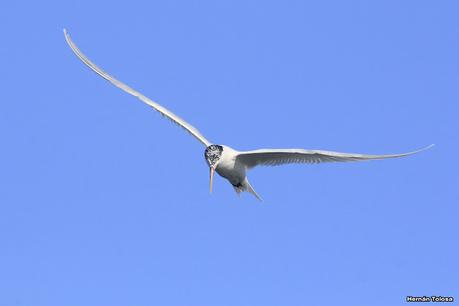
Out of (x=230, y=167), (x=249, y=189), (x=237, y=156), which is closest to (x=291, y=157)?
(x=237, y=156)

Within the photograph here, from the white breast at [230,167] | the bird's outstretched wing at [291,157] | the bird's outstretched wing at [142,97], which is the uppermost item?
the bird's outstretched wing at [142,97]

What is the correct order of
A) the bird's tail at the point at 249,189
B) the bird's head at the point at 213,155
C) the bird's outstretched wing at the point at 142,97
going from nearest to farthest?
1. the bird's head at the point at 213,155
2. the bird's tail at the point at 249,189
3. the bird's outstretched wing at the point at 142,97

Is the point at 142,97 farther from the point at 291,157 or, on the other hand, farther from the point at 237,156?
the point at 291,157

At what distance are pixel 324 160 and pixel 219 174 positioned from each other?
4.00m

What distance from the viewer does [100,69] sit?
27.0m

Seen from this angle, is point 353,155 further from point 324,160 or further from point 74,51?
point 74,51

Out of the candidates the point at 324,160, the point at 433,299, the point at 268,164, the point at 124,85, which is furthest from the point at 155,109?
the point at 433,299

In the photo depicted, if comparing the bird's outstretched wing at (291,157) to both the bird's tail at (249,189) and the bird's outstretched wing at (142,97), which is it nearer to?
the bird's tail at (249,189)

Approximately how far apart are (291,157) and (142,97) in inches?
264

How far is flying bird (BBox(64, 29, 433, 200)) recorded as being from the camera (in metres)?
21.6

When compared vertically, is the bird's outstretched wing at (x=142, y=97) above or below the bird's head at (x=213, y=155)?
above

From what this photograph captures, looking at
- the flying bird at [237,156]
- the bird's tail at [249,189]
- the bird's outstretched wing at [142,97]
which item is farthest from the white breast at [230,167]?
the bird's outstretched wing at [142,97]

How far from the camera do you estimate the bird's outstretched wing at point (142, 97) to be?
26.0m

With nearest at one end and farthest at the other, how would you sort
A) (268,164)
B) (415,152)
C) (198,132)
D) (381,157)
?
(415,152) < (381,157) < (268,164) < (198,132)
